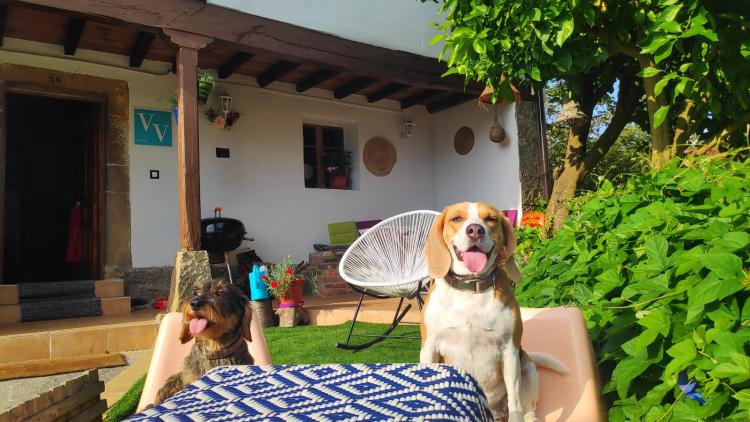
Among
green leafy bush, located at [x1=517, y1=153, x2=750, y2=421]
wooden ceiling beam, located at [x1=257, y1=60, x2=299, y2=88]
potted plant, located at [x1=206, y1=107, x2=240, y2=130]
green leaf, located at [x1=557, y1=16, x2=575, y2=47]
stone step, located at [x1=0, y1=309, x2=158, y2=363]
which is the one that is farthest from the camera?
potted plant, located at [x1=206, y1=107, x2=240, y2=130]

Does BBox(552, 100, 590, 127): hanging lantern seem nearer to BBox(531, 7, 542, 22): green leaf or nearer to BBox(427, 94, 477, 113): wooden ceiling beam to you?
BBox(427, 94, 477, 113): wooden ceiling beam

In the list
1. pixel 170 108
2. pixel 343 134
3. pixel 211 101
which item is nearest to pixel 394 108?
pixel 343 134

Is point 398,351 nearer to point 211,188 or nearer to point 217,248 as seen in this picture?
point 217,248

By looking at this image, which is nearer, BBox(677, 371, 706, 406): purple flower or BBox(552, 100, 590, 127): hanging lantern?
BBox(677, 371, 706, 406): purple flower

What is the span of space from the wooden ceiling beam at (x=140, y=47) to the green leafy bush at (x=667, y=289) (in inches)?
215

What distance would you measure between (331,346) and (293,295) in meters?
1.50

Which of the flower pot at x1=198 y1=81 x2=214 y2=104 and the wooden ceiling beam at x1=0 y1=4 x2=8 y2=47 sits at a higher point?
the wooden ceiling beam at x1=0 y1=4 x2=8 y2=47

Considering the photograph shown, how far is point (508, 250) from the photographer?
1734mm

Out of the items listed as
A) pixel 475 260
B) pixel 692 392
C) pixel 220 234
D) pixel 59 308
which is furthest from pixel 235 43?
pixel 692 392

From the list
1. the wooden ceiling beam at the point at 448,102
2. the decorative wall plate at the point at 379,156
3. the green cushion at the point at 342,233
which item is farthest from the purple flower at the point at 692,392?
the wooden ceiling beam at the point at 448,102

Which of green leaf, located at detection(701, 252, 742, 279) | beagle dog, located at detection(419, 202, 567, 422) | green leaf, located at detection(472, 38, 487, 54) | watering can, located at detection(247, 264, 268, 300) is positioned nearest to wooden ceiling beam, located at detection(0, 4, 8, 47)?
watering can, located at detection(247, 264, 268, 300)

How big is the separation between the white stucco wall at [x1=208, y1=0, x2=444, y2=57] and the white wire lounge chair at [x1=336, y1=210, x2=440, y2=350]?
3297mm

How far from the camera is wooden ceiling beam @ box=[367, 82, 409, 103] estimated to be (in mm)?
8508

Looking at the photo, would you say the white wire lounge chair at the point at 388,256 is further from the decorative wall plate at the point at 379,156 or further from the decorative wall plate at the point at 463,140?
the decorative wall plate at the point at 463,140
